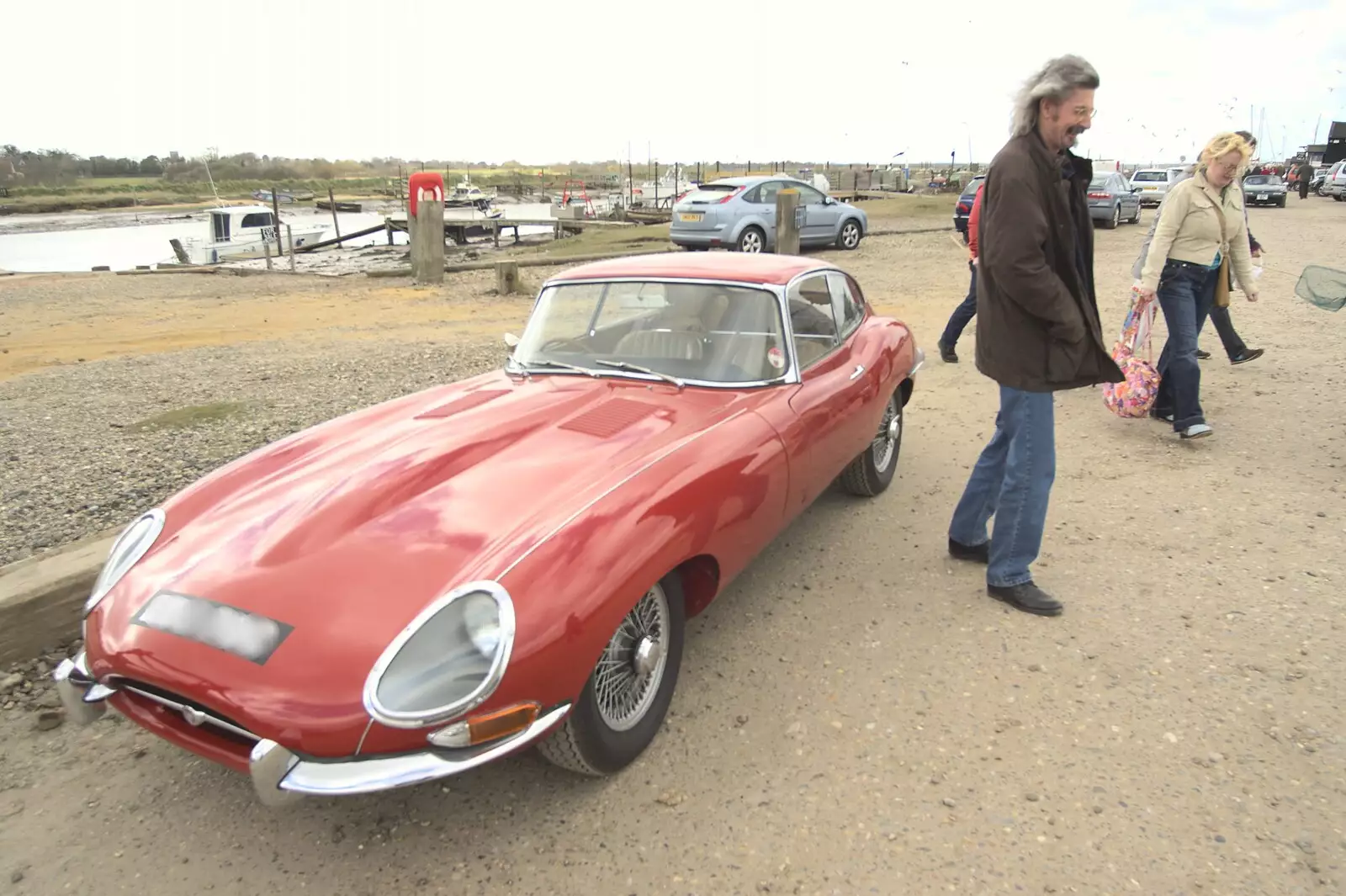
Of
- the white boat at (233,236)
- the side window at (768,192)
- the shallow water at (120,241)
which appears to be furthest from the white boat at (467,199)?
the side window at (768,192)

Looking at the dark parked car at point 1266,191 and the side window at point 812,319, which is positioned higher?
the dark parked car at point 1266,191

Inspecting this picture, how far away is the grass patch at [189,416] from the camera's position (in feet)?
18.4

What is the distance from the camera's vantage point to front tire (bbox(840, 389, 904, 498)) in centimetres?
447

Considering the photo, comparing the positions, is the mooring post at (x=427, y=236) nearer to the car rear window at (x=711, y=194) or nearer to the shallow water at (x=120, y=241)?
the car rear window at (x=711, y=194)

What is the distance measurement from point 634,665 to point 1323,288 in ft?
16.7

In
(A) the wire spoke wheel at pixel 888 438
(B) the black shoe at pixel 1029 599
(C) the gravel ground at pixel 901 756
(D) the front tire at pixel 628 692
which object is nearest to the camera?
(C) the gravel ground at pixel 901 756

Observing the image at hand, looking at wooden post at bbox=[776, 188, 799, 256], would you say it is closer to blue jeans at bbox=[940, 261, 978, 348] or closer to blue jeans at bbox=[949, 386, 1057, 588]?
blue jeans at bbox=[940, 261, 978, 348]

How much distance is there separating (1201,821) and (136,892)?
284cm

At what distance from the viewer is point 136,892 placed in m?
2.12

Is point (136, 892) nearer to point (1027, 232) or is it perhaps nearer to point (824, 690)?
point (824, 690)

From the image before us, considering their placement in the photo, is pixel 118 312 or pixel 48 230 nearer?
pixel 118 312

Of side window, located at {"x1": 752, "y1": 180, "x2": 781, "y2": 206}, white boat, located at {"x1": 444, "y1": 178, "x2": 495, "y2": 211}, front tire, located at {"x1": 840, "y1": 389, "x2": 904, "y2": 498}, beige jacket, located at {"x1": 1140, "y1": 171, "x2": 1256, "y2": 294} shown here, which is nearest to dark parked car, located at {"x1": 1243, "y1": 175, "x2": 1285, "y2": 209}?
side window, located at {"x1": 752, "y1": 180, "x2": 781, "y2": 206}

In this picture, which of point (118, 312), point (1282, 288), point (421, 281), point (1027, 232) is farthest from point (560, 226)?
point (1027, 232)

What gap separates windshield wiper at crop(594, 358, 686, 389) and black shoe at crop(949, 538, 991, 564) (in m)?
1.54
